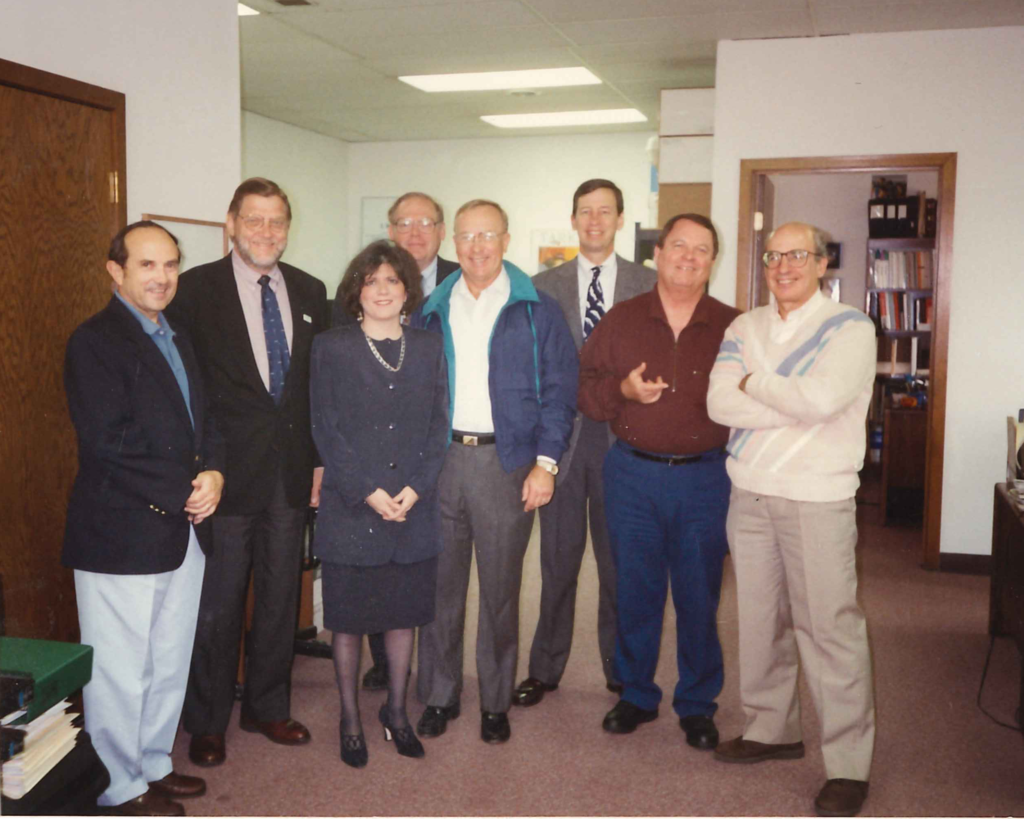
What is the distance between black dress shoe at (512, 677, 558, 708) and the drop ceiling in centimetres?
313

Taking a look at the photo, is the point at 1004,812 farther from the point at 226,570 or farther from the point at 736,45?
the point at 736,45

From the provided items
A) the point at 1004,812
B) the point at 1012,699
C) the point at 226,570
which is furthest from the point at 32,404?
the point at 1012,699

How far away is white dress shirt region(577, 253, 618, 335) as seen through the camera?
3.33 metres

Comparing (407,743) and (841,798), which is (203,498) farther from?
(841,798)

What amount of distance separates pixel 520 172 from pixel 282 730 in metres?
6.61

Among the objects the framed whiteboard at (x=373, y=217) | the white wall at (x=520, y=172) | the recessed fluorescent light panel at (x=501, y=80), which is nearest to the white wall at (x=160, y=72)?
the recessed fluorescent light panel at (x=501, y=80)

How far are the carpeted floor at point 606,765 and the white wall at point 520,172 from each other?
5538 millimetres

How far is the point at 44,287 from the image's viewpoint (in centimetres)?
280

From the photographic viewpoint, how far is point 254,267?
281cm

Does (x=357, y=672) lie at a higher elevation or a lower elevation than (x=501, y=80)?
lower

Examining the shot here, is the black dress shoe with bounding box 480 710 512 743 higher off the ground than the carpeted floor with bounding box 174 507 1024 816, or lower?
higher

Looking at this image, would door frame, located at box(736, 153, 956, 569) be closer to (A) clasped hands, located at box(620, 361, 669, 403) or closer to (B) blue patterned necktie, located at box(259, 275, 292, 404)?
(A) clasped hands, located at box(620, 361, 669, 403)

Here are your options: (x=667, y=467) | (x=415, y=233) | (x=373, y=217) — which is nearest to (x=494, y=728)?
(x=667, y=467)

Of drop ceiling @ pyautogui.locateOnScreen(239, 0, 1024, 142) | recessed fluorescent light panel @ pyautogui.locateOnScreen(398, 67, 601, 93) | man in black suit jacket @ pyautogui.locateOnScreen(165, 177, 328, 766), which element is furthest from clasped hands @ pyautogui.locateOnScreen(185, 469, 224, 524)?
recessed fluorescent light panel @ pyautogui.locateOnScreen(398, 67, 601, 93)
